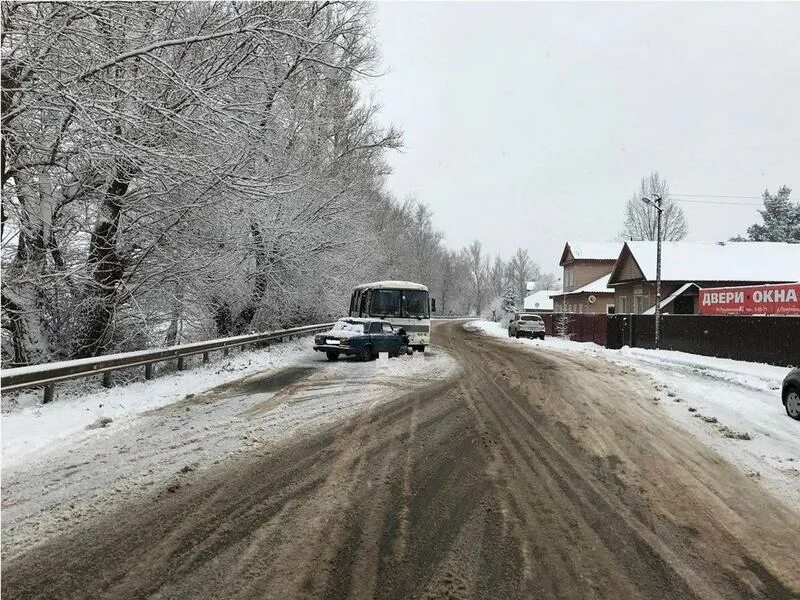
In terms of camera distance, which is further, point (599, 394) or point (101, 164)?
point (599, 394)

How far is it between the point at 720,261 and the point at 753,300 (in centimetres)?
2359

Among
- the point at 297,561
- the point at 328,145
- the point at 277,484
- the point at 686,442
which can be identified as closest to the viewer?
the point at 297,561

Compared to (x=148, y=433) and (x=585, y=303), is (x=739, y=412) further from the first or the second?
(x=585, y=303)

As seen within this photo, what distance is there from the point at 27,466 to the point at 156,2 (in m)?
7.40

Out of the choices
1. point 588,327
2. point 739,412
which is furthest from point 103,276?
point 588,327

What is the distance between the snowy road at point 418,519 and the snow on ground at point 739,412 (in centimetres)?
38

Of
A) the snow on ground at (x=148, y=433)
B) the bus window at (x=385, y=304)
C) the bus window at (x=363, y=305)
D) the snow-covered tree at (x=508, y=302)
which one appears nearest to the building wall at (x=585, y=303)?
the snow-covered tree at (x=508, y=302)

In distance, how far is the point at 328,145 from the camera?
26.2 meters

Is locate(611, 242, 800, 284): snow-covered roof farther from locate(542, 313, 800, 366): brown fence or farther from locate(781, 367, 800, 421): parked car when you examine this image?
locate(781, 367, 800, 421): parked car

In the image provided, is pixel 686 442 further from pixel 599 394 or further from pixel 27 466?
pixel 27 466

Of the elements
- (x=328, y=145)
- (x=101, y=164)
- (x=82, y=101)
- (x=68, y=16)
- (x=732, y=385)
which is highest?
(x=328, y=145)

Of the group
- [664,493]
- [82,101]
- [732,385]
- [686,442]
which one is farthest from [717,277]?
[82,101]

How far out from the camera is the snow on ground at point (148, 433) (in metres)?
4.84

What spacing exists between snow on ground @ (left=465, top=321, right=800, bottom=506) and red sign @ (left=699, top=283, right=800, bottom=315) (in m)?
2.39
